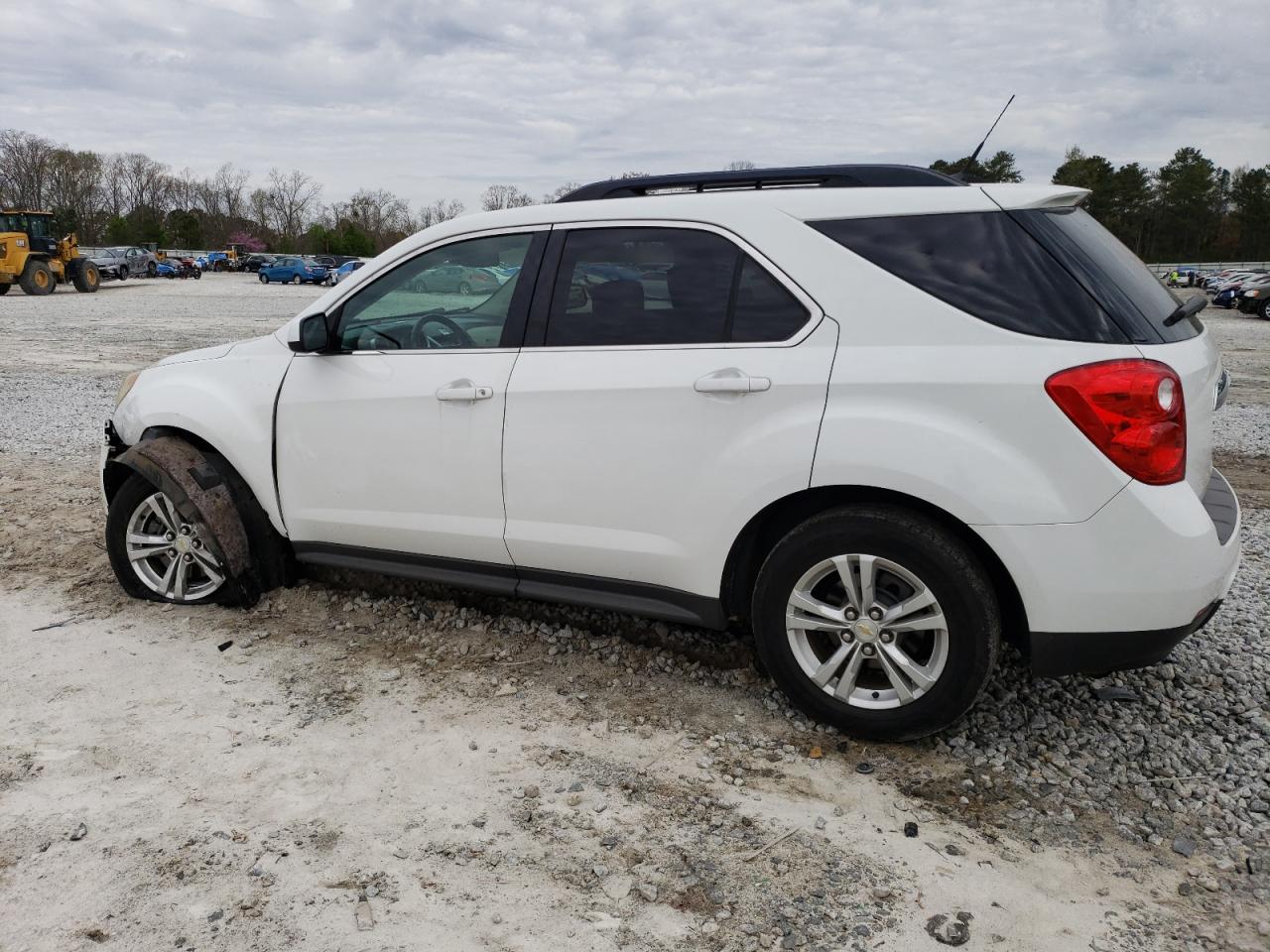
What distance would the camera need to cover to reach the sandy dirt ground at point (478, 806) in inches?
98.7

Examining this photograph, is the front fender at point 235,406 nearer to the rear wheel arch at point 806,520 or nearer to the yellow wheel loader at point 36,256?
the rear wheel arch at point 806,520

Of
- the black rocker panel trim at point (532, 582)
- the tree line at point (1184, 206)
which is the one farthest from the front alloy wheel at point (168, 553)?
the tree line at point (1184, 206)

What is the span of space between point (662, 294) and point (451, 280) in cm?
107

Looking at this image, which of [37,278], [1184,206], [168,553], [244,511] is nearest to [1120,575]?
[244,511]

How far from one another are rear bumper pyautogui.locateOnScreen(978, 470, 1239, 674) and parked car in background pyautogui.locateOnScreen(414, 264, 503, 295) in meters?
2.29

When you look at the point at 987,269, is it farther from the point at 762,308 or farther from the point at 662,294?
the point at 662,294

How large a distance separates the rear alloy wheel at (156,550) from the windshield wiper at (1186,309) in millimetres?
4009

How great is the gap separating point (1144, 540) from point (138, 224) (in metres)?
89.6

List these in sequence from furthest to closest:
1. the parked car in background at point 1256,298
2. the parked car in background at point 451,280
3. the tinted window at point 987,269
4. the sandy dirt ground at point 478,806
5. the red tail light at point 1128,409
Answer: the parked car in background at point 1256,298 < the parked car in background at point 451,280 < the tinted window at point 987,269 < the red tail light at point 1128,409 < the sandy dirt ground at point 478,806

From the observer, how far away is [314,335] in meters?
4.06

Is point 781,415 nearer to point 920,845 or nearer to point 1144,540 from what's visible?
point 1144,540

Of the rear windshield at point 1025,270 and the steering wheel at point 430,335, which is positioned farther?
the steering wheel at point 430,335

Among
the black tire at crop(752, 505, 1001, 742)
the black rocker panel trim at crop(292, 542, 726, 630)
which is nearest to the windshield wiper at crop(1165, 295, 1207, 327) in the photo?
the black tire at crop(752, 505, 1001, 742)

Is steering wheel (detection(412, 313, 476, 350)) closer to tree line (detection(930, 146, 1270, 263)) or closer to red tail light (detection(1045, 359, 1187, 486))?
red tail light (detection(1045, 359, 1187, 486))
